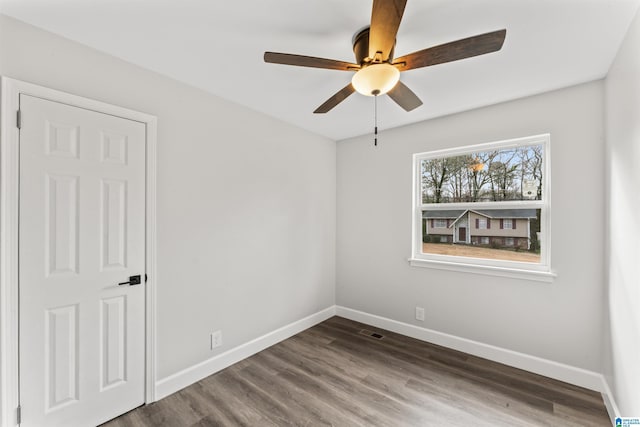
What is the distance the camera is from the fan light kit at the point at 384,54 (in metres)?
1.21

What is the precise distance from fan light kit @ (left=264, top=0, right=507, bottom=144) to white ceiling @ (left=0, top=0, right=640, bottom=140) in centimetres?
23

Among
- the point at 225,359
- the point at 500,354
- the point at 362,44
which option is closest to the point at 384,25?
the point at 362,44

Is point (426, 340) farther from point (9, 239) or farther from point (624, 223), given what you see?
point (9, 239)

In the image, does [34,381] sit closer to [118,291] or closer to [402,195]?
[118,291]

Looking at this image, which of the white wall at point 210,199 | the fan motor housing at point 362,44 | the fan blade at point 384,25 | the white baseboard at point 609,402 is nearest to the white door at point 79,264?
the white wall at point 210,199

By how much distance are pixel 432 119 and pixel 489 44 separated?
1.81m

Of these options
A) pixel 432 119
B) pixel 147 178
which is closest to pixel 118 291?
pixel 147 178

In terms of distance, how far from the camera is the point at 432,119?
3.01 meters

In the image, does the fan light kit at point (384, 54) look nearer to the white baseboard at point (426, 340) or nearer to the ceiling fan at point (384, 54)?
the ceiling fan at point (384, 54)

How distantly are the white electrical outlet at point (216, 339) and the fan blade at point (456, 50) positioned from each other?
2.54 m

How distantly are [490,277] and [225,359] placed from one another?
2661 mm

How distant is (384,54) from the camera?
142cm

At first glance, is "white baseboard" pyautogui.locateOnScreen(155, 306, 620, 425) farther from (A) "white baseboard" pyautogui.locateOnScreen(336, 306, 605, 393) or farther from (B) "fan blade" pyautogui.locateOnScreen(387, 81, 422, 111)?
(B) "fan blade" pyautogui.locateOnScreen(387, 81, 422, 111)

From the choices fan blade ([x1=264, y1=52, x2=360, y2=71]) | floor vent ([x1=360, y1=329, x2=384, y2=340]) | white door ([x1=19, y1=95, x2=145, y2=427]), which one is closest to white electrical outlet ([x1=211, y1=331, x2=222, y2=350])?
white door ([x1=19, y1=95, x2=145, y2=427])
